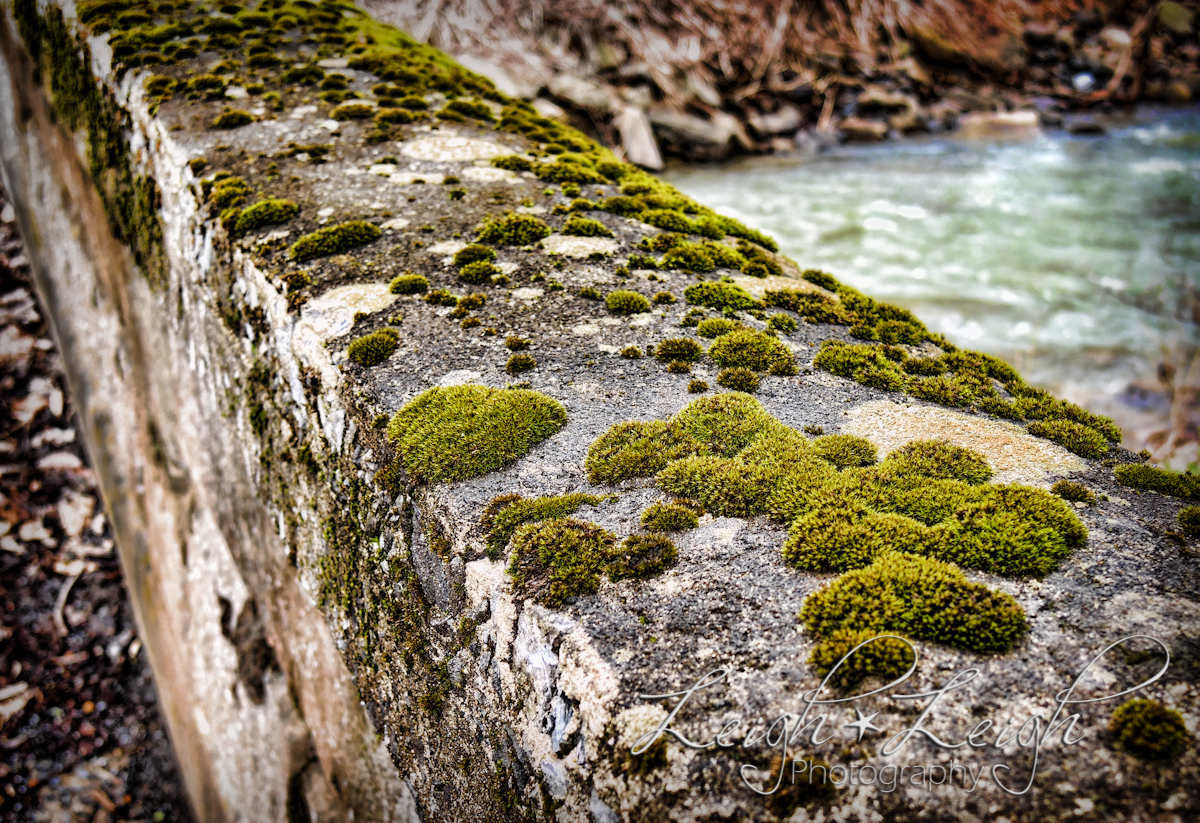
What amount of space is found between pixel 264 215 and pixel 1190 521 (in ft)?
23.6

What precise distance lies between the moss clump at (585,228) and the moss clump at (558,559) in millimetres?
3706

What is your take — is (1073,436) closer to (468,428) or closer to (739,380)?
(739,380)

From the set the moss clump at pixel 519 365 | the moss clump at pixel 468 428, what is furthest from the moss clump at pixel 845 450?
the moss clump at pixel 519 365

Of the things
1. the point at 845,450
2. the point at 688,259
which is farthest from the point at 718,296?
the point at 845,450

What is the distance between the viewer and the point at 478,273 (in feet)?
18.8

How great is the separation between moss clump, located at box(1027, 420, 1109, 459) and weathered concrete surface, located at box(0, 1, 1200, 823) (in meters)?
0.19

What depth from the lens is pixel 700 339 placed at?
5270mm

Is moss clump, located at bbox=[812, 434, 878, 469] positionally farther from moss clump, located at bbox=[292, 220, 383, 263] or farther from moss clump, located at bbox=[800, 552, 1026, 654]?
moss clump, located at bbox=[292, 220, 383, 263]

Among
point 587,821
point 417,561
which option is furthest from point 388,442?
point 587,821

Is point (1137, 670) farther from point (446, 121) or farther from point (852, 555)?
point (446, 121)

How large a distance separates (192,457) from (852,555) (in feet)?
25.3

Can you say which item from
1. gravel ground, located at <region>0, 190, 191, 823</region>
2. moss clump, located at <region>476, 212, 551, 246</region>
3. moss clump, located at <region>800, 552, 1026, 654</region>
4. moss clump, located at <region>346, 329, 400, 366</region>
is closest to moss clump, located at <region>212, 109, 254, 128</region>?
moss clump, located at <region>476, 212, 551, 246</region>

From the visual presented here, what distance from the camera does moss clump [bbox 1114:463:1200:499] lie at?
379 cm

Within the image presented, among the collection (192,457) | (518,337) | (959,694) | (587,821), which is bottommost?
(192,457)
